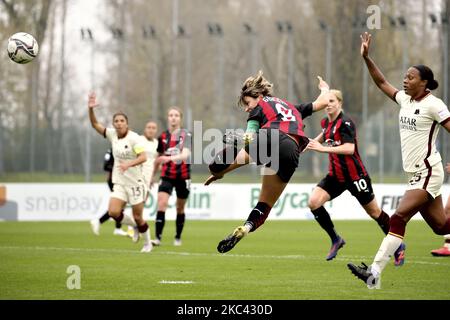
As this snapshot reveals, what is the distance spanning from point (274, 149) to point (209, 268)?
257 centimetres

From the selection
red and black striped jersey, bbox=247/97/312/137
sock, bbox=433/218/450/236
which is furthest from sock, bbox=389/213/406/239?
red and black striped jersey, bbox=247/97/312/137

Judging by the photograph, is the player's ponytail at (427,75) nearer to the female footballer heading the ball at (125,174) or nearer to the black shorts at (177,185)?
the female footballer heading the ball at (125,174)

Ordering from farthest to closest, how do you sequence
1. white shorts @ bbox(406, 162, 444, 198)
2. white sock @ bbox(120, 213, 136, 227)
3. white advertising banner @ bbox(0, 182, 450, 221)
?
1. white advertising banner @ bbox(0, 182, 450, 221)
2. white sock @ bbox(120, 213, 136, 227)
3. white shorts @ bbox(406, 162, 444, 198)

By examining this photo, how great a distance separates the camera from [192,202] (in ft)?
89.3

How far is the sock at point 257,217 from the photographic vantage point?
1111 cm

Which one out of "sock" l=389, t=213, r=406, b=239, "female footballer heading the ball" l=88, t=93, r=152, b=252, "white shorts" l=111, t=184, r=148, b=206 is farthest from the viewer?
"white shorts" l=111, t=184, r=148, b=206

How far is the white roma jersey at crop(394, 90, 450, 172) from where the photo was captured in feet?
35.3

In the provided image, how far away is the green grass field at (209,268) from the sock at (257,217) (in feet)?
2.22

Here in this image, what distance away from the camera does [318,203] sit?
14.0 m

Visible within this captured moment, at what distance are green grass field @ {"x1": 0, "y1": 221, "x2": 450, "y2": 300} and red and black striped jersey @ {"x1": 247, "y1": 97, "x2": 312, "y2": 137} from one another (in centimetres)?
185

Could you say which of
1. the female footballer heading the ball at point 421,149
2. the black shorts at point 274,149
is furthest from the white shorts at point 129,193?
the female footballer heading the ball at point 421,149

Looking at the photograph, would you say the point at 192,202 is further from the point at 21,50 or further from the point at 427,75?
the point at 427,75

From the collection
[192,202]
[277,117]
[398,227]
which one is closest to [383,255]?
[398,227]

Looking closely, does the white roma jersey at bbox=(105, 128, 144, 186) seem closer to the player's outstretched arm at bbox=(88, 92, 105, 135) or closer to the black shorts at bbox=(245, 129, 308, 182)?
the player's outstretched arm at bbox=(88, 92, 105, 135)
